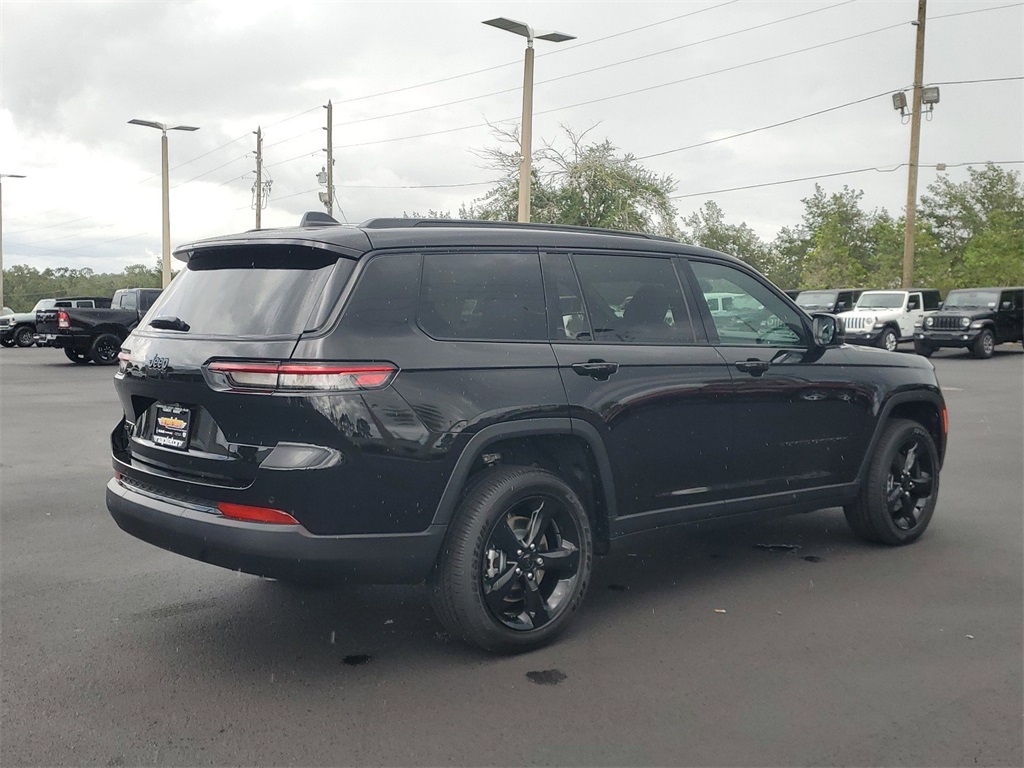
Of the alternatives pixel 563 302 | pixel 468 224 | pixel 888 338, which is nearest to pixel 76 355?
pixel 888 338

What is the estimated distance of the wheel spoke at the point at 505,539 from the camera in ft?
14.0

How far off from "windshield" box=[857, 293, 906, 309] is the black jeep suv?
25.3 meters

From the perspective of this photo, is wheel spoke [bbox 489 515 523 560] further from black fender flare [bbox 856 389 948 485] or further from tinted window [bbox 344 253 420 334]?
black fender flare [bbox 856 389 948 485]

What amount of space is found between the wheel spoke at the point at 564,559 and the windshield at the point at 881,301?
26.6 metres

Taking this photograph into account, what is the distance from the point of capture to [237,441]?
393cm

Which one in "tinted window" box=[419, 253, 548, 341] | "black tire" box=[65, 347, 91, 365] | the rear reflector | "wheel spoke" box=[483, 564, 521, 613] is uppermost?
"tinted window" box=[419, 253, 548, 341]

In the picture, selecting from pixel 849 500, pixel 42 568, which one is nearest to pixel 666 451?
pixel 849 500

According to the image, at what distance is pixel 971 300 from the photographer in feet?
92.3

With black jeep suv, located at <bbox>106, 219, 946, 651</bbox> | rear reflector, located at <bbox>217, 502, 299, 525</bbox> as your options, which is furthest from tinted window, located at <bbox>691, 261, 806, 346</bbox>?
rear reflector, located at <bbox>217, 502, 299, 525</bbox>

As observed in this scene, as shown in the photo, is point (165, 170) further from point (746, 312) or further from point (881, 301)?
point (746, 312)

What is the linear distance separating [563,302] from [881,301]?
26818mm

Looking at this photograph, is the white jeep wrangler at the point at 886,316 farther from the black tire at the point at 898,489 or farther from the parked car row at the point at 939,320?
the black tire at the point at 898,489

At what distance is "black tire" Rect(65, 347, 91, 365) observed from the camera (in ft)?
79.7

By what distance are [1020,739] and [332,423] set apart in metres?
2.64
